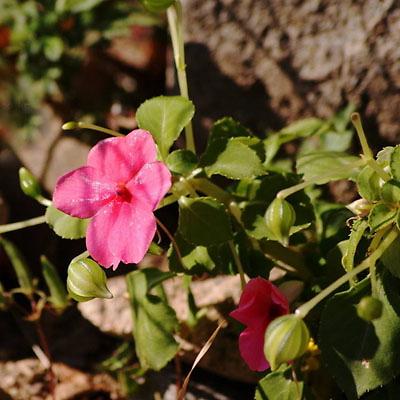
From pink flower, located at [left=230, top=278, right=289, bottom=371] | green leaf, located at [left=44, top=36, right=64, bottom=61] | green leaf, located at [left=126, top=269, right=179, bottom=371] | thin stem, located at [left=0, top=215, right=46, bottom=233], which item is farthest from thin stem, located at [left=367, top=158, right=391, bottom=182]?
green leaf, located at [left=44, top=36, right=64, bottom=61]

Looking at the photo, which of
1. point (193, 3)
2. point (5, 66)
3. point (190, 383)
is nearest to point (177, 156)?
point (190, 383)

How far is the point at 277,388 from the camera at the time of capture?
117 cm

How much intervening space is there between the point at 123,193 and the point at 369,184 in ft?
1.15

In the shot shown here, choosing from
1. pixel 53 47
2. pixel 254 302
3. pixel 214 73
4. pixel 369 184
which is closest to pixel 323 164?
pixel 369 184

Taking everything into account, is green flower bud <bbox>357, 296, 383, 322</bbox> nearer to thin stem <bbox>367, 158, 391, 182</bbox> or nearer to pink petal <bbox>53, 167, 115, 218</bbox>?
thin stem <bbox>367, 158, 391, 182</bbox>

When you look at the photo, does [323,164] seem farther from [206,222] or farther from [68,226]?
[68,226]

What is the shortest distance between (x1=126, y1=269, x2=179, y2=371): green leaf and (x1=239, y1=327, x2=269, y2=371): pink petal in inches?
8.5

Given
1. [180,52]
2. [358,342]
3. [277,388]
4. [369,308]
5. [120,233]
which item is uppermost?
[180,52]

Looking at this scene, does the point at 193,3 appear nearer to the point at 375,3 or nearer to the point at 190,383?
the point at 375,3

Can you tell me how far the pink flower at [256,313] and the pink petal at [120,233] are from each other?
0.18 meters

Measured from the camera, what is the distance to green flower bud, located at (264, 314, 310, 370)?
89 centimetres

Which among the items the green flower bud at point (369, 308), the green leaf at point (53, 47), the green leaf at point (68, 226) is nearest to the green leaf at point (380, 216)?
the green flower bud at point (369, 308)

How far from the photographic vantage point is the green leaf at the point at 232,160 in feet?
3.62

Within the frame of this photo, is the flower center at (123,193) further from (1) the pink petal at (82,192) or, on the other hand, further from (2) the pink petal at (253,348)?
(2) the pink petal at (253,348)
